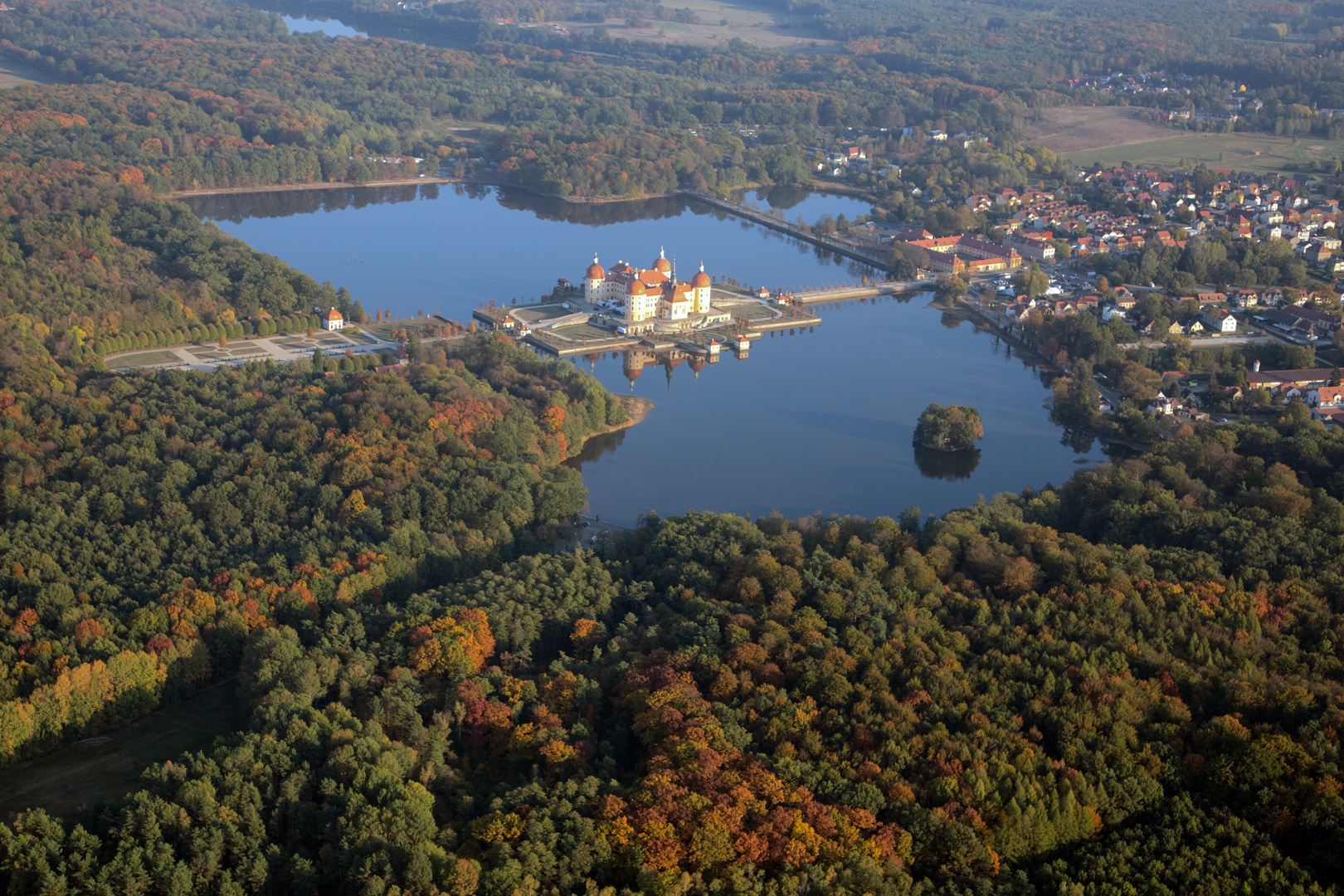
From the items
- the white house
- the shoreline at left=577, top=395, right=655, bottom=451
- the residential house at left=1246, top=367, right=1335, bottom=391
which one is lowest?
the shoreline at left=577, top=395, right=655, bottom=451

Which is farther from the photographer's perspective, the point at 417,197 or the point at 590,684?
the point at 417,197

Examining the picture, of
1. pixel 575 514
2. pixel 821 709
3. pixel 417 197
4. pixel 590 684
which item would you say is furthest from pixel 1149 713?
pixel 417 197

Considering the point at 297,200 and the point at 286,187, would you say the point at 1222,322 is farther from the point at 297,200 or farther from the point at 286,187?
the point at 286,187

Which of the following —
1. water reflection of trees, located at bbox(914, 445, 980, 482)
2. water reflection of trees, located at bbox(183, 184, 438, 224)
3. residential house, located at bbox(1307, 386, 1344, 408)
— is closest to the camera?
water reflection of trees, located at bbox(914, 445, 980, 482)

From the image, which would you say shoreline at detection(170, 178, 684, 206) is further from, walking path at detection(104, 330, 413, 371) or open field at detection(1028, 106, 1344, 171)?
open field at detection(1028, 106, 1344, 171)

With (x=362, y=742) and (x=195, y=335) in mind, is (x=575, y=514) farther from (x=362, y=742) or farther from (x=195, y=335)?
(x=195, y=335)

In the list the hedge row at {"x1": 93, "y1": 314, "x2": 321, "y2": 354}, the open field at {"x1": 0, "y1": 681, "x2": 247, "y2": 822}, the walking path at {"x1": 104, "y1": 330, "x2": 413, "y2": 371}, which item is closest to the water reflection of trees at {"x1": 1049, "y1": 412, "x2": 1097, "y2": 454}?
the walking path at {"x1": 104, "y1": 330, "x2": 413, "y2": 371}
